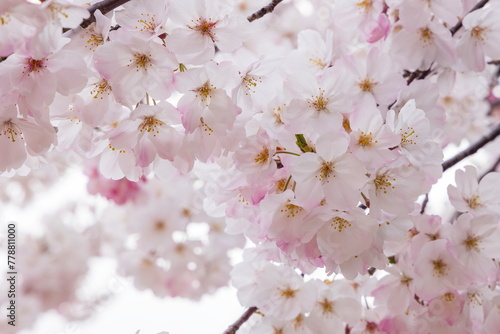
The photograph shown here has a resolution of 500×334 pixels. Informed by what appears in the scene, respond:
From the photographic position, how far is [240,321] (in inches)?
44.4

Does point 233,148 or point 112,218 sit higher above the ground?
point 233,148

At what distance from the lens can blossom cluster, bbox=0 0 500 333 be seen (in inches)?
31.6

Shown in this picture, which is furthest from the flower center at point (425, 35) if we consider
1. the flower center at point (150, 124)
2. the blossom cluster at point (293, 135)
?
the flower center at point (150, 124)

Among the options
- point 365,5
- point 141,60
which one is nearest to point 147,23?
point 141,60

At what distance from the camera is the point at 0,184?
353 centimetres

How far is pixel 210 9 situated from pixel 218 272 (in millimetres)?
1581

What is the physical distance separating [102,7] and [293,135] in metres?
0.34

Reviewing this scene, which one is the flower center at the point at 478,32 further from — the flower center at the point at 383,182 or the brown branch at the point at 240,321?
the brown branch at the point at 240,321

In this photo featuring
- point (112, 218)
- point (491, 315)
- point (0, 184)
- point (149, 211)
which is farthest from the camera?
point (0, 184)

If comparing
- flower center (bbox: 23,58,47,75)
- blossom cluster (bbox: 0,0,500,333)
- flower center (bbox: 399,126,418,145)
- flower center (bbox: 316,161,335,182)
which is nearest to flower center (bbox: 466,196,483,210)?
blossom cluster (bbox: 0,0,500,333)

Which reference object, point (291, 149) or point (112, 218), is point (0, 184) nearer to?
point (112, 218)

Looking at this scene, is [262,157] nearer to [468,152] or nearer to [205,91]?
[205,91]

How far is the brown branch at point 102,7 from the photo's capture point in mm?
811

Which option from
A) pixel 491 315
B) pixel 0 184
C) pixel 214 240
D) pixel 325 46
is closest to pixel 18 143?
pixel 325 46
